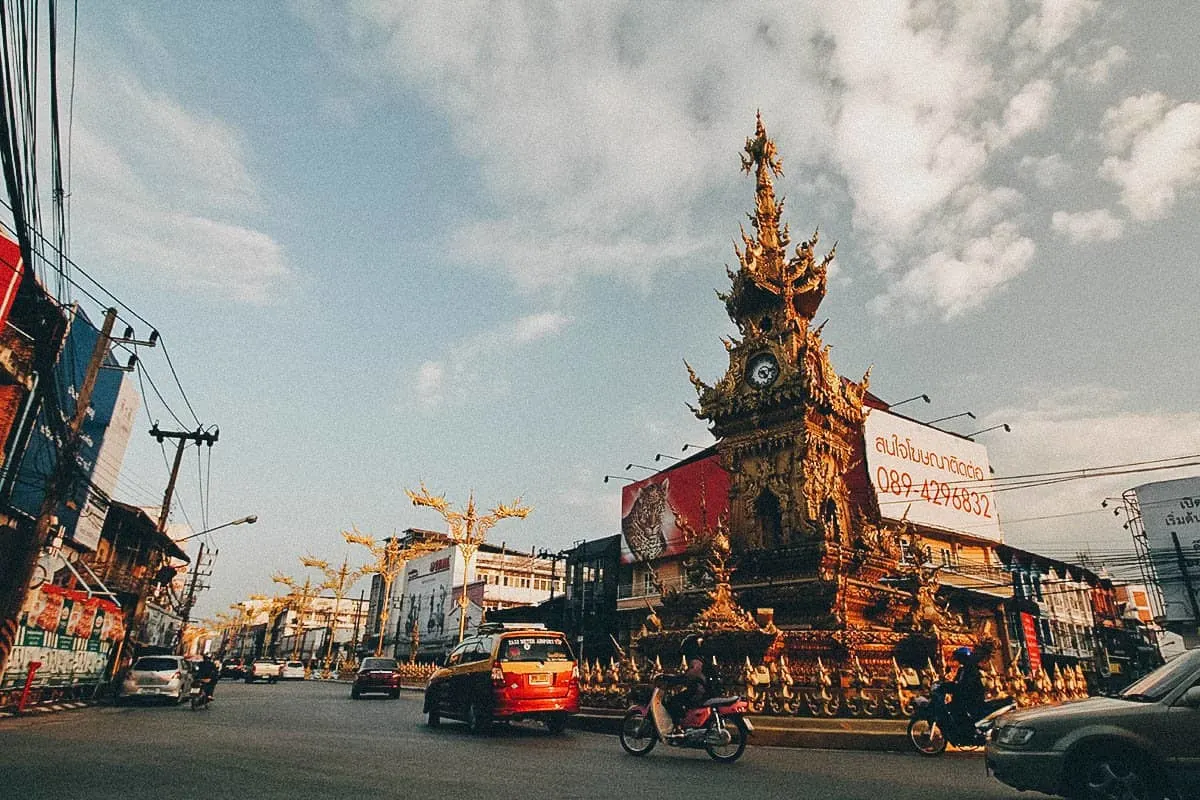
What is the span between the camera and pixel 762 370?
16688 mm

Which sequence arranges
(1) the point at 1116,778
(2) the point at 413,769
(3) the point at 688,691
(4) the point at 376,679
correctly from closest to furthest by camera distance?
(1) the point at 1116,778
(2) the point at 413,769
(3) the point at 688,691
(4) the point at 376,679

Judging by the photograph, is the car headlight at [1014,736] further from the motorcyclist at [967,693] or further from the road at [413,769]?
the motorcyclist at [967,693]

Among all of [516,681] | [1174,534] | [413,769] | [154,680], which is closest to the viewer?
[413,769]

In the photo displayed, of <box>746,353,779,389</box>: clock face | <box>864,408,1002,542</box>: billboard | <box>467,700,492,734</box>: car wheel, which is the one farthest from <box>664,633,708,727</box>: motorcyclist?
<box>864,408,1002,542</box>: billboard

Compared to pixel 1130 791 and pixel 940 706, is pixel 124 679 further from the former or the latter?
pixel 1130 791

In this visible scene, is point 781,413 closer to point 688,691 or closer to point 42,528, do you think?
point 688,691

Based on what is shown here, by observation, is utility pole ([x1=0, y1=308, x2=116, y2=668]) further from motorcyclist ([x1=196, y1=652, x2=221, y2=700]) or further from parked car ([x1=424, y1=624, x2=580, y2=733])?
parked car ([x1=424, y1=624, x2=580, y2=733])

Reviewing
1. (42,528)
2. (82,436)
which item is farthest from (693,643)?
(82,436)

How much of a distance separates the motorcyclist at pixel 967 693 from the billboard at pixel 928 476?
87.3ft

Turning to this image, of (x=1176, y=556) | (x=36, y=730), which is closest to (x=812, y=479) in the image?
(x=36, y=730)

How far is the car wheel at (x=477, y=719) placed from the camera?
12633mm

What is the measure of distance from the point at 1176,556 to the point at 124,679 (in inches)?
1999

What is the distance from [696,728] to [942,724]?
11.3 ft

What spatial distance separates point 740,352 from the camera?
17.4m
